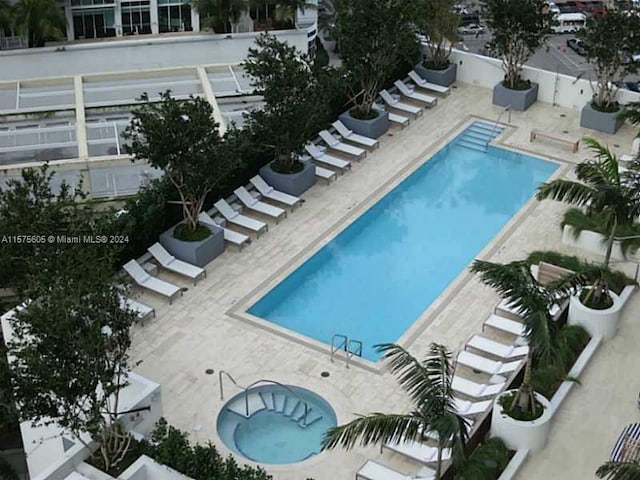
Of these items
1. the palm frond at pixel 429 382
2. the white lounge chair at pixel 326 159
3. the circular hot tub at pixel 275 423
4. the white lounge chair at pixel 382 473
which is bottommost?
the circular hot tub at pixel 275 423

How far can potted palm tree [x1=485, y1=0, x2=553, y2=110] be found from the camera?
89.9 feet

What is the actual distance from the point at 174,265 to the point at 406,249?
17.9ft

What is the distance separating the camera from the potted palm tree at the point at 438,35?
28500 mm

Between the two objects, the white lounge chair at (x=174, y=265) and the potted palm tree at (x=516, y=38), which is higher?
the potted palm tree at (x=516, y=38)

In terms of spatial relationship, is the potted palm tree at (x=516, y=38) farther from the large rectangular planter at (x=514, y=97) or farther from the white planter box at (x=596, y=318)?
the white planter box at (x=596, y=318)

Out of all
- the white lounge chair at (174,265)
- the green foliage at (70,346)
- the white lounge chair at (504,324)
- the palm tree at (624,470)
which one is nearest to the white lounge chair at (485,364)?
the white lounge chair at (504,324)

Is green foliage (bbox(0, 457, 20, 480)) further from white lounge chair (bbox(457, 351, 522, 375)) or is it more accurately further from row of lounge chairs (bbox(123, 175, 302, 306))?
white lounge chair (bbox(457, 351, 522, 375))

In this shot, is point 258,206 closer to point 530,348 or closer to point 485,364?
point 485,364

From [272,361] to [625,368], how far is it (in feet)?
21.4

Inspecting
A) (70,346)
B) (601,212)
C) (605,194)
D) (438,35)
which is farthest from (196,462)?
(438,35)

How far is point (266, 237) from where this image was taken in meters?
22.8

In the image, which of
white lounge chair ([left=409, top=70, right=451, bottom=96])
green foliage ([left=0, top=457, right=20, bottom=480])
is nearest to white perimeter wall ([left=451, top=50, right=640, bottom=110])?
white lounge chair ([left=409, top=70, right=451, bottom=96])

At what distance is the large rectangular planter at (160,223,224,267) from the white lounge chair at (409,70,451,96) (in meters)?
10.4

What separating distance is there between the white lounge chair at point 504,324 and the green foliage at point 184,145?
647 centimetres
